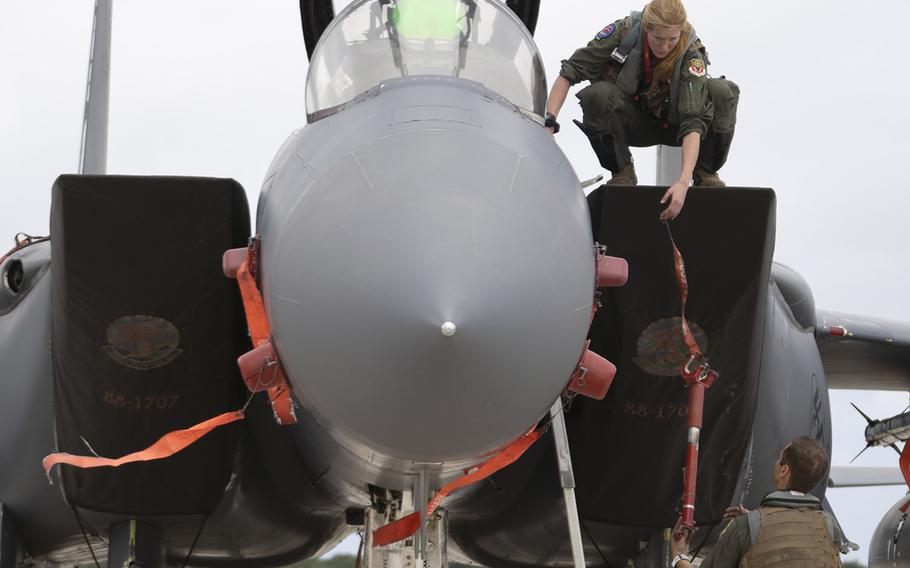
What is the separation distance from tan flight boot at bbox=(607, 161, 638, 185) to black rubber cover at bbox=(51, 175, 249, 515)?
1604 millimetres

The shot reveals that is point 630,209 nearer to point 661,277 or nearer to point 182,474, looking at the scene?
point 661,277

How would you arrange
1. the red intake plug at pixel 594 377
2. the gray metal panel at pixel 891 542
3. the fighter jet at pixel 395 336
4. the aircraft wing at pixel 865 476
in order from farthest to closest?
the aircraft wing at pixel 865 476
the gray metal panel at pixel 891 542
the red intake plug at pixel 594 377
the fighter jet at pixel 395 336

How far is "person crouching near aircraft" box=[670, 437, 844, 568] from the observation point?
3.61 meters

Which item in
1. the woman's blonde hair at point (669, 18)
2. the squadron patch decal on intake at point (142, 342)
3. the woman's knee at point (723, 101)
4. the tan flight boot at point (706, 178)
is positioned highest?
the woman's blonde hair at point (669, 18)

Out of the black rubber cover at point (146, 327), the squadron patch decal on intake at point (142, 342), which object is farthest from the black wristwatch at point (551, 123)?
the squadron patch decal on intake at point (142, 342)

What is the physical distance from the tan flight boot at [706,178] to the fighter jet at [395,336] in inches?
16.9

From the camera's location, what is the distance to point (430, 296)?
129 inches

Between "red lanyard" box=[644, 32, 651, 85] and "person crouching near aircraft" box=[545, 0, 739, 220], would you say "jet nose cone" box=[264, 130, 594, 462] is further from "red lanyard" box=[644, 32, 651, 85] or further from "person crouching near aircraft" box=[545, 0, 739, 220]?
"red lanyard" box=[644, 32, 651, 85]

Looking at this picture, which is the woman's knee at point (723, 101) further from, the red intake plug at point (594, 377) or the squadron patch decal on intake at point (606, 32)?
the red intake plug at point (594, 377)

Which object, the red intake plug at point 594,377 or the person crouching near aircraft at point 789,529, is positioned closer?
the person crouching near aircraft at point 789,529

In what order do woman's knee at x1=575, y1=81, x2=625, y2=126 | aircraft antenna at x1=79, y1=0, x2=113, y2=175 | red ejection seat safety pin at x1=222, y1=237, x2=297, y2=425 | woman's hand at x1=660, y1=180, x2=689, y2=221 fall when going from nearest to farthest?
red ejection seat safety pin at x1=222, y1=237, x2=297, y2=425 → woman's hand at x1=660, y1=180, x2=689, y2=221 → woman's knee at x1=575, y1=81, x2=625, y2=126 → aircraft antenna at x1=79, y1=0, x2=113, y2=175

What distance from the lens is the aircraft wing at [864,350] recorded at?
8.45 metres

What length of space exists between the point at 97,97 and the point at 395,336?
5.96 m

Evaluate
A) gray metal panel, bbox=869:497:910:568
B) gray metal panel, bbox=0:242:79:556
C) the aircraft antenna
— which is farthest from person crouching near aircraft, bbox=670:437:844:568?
gray metal panel, bbox=869:497:910:568
